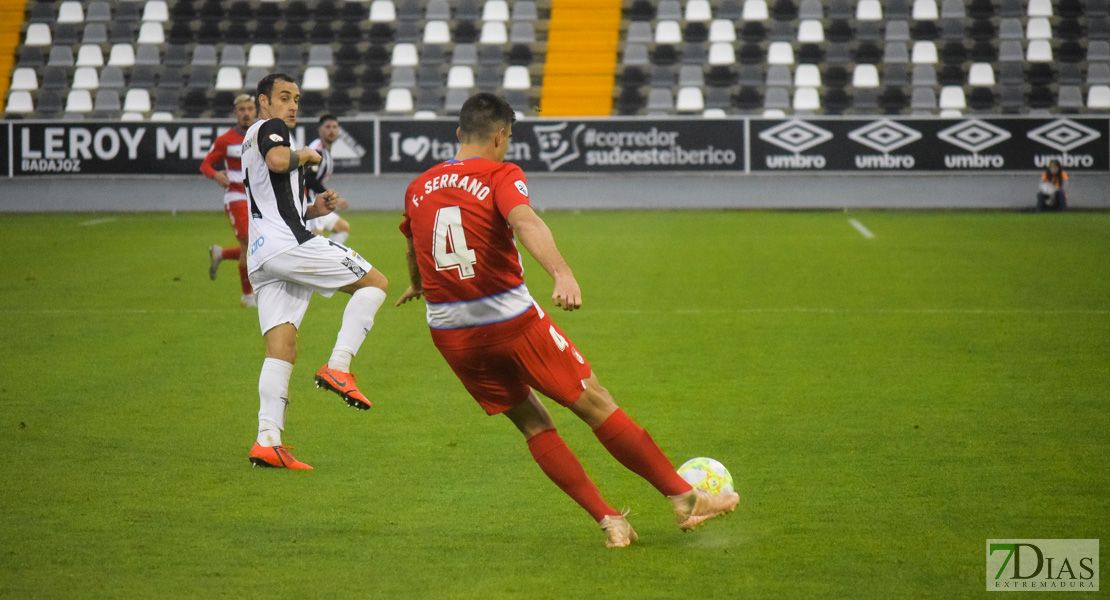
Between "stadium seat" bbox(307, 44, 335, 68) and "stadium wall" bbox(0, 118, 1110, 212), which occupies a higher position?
"stadium seat" bbox(307, 44, 335, 68)

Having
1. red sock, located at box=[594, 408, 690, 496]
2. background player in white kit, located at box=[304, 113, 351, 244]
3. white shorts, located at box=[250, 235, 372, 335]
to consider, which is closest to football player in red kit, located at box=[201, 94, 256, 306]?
background player in white kit, located at box=[304, 113, 351, 244]

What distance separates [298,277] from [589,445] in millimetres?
1738

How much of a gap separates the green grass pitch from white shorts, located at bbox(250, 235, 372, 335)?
755 mm

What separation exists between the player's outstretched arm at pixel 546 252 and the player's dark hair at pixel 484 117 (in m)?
0.39

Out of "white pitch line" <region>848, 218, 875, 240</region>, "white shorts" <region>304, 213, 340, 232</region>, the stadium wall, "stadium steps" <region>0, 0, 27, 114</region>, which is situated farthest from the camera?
"stadium steps" <region>0, 0, 27, 114</region>

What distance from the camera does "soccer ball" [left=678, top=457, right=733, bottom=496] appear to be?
189 inches

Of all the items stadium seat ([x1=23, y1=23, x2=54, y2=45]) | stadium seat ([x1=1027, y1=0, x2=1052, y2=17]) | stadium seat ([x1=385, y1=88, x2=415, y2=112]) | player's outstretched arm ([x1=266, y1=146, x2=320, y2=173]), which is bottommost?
player's outstretched arm ([x1=266, y1=146, x2=320, y2=173])

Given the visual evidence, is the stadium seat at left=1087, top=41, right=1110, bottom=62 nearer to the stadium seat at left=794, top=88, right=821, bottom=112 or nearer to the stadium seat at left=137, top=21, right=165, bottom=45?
the stadium seat at left=794, top=88, right=821, bottom=112

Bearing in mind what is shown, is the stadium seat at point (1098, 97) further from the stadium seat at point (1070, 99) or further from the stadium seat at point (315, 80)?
the stadium seat at point (315, 80)

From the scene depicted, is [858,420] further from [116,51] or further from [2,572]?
[116,51]

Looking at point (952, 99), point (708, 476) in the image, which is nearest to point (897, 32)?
point (952, 99)

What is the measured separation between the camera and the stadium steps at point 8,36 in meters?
26.3

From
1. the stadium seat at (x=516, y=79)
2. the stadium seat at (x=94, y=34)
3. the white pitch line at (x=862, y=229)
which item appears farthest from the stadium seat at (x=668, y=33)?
the stadium seat at (x=94, y=34)

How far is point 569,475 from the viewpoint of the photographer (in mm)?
4590
